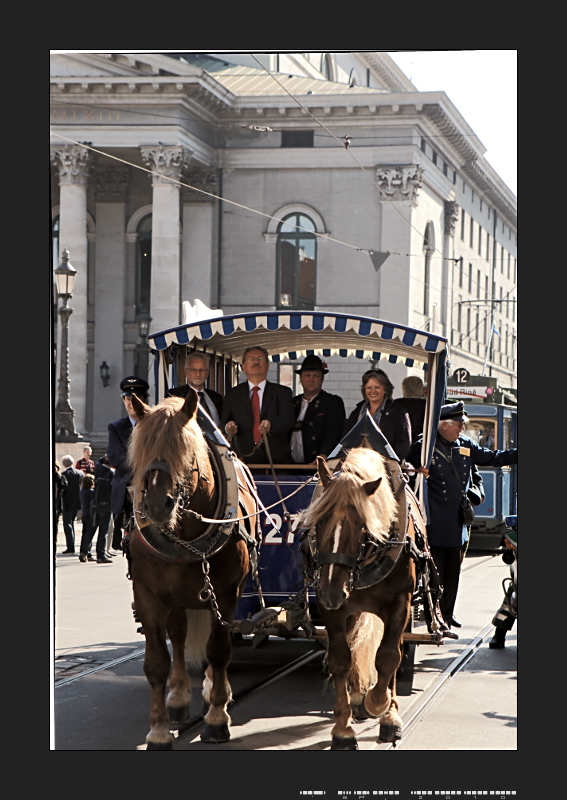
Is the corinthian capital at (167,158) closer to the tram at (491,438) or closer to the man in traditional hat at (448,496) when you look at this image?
the tram at (491,438)

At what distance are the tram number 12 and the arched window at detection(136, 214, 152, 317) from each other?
102 feet

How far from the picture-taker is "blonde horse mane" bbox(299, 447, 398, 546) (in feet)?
18.3

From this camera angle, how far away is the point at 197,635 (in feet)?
23.0

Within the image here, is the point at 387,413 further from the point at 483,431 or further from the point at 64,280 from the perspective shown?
the point at 64,280

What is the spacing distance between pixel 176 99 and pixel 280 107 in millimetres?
3340

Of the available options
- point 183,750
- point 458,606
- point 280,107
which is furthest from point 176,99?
point 183,750

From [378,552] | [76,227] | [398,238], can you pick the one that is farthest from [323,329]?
[76,227]

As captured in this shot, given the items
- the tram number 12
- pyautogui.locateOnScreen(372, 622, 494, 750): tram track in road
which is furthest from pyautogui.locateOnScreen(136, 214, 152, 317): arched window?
the tram number 12

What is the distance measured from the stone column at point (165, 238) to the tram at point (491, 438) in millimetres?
16610

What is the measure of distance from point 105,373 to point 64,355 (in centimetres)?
1690

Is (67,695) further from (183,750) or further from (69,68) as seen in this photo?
(69,68)

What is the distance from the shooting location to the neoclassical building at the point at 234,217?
1267 inches

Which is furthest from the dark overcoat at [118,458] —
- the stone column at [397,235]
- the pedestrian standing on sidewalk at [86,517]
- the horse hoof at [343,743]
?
the stone column at [397,235]

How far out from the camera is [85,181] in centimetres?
3638
